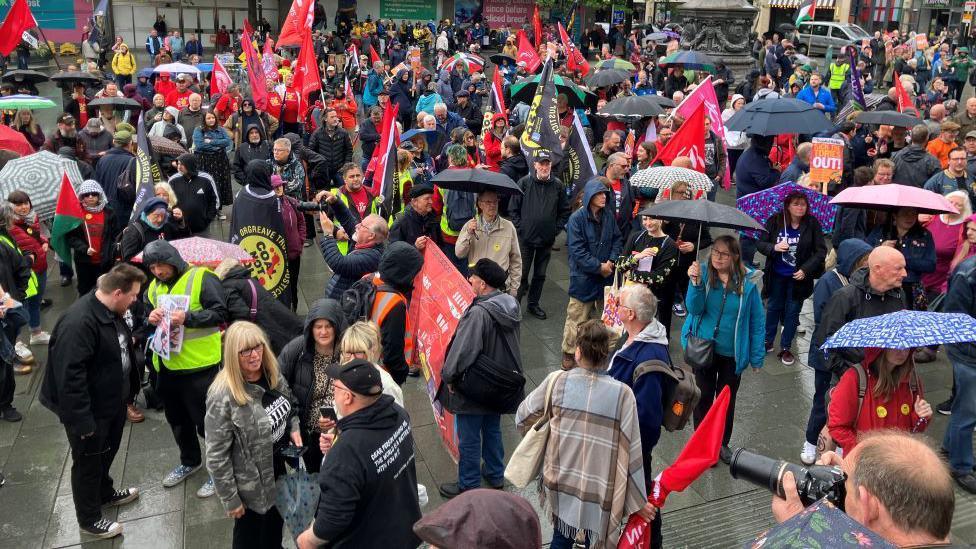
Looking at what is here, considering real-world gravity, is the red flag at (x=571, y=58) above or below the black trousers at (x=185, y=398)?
above

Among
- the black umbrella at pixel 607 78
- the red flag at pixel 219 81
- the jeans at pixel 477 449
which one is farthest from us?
the black umbrella at pixel 607 78

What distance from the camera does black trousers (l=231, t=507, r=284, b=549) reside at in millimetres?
4602

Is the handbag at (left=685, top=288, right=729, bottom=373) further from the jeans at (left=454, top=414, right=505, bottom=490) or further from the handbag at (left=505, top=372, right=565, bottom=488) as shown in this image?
the handbag at (left=505, top=372, right=565, bottom=488)

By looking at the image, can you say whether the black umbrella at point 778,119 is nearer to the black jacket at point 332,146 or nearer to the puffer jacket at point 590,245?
the puffer jacket at point 590,245

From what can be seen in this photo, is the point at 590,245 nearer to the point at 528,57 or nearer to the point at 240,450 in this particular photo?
the point at 240,450

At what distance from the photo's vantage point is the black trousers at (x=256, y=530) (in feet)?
15.1

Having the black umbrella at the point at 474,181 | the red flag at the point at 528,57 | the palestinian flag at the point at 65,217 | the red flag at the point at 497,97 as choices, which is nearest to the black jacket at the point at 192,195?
the palestinian flag at the point at 65,217

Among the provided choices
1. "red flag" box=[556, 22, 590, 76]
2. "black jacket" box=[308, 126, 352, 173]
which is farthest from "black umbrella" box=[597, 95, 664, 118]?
"red flag" box=[556, 22, 590, 76]

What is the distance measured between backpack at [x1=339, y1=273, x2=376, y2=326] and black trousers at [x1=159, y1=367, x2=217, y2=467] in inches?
38.8

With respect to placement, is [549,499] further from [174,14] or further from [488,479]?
[174,14]

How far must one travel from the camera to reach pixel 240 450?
4398mm

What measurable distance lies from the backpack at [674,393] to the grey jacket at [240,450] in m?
2.06

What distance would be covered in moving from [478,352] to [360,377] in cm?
150

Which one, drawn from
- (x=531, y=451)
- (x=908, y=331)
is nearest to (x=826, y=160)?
(x=908, y=331)
